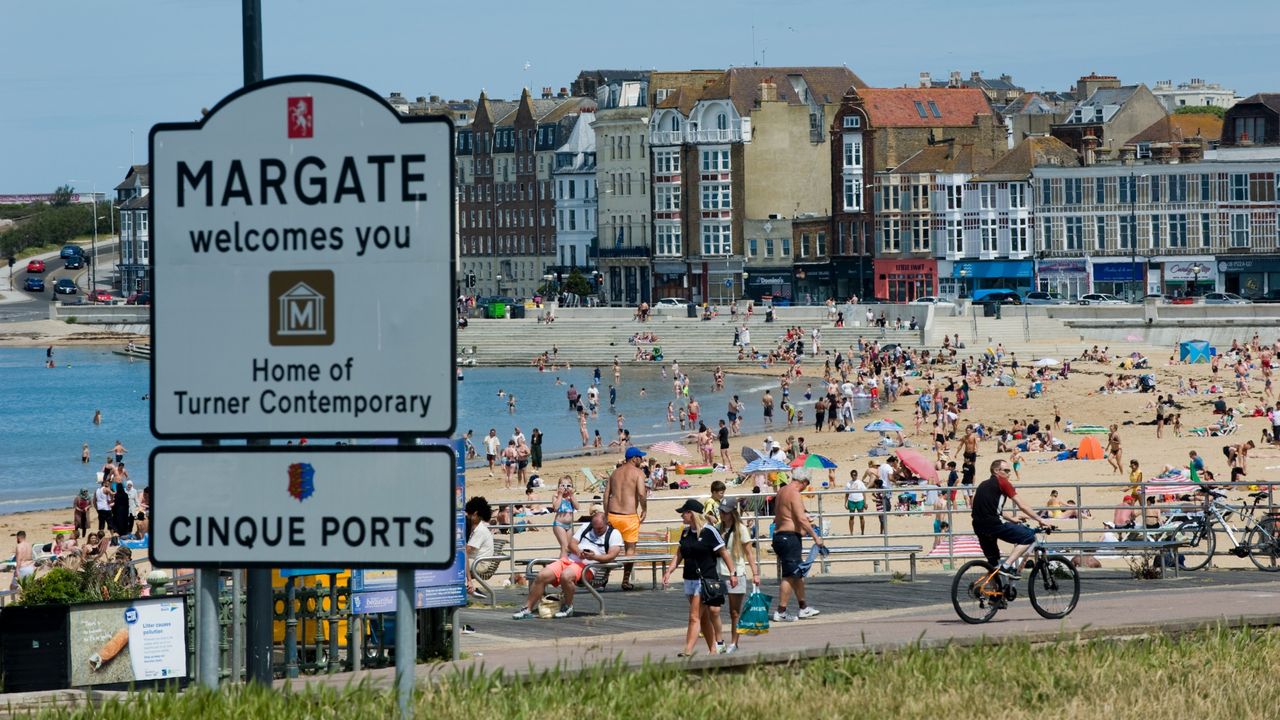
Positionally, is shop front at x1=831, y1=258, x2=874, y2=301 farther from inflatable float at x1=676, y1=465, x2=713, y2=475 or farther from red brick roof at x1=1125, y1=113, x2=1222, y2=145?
inflatable float at x1=676, y1=465, x2=713, y2=475

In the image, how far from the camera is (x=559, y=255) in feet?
401

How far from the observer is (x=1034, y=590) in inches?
617

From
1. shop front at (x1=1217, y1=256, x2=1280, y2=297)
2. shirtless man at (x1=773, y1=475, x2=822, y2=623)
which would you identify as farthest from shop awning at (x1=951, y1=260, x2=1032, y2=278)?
shirtless man at (x1=773, y1=475, x2=822, y2=623)

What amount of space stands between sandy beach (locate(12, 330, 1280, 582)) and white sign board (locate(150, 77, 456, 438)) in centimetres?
1771

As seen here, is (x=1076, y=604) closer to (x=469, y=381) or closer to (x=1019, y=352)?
(x=1019, y=352)

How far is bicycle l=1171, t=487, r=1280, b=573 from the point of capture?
782 inches

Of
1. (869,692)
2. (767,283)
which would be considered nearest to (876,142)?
(767,283)

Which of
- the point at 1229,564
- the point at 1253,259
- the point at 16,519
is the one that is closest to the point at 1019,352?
the point at 1253,259

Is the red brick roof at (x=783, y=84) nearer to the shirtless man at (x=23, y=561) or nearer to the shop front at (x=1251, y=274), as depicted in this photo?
the shop front at (x=1251, y=274)

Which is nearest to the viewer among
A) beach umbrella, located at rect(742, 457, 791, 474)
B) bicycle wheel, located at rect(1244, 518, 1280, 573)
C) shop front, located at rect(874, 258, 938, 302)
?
bicycle wheel, located at rect(1244, 518, 1280, 573)

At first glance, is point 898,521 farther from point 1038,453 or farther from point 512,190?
point 512,190

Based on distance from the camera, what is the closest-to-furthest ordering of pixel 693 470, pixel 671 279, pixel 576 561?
pixel 576 561 < pixel 693 470 < pixel 671 279

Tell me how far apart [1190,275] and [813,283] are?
2235cm

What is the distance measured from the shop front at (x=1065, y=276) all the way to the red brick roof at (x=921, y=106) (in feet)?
37.4
